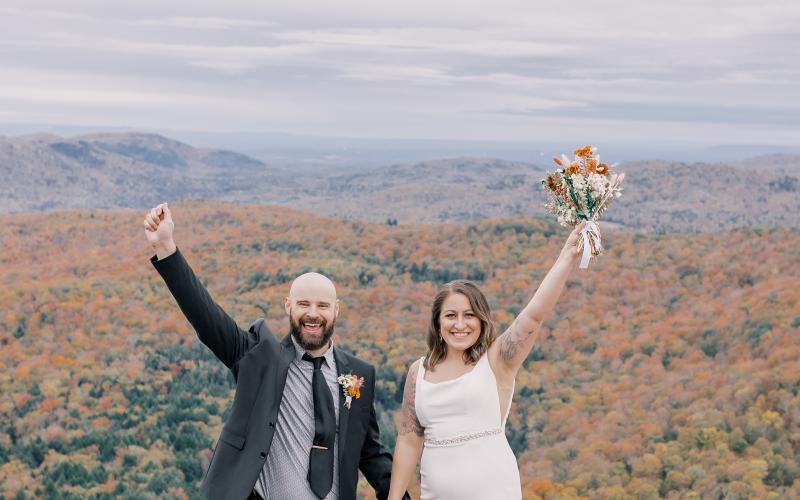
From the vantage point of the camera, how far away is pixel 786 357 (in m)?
42.4

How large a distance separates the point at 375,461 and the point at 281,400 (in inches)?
38.1

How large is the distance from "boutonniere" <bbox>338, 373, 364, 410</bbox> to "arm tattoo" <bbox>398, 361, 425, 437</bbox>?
38cm

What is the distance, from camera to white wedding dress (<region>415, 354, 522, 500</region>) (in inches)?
234

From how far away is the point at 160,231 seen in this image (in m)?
5.87

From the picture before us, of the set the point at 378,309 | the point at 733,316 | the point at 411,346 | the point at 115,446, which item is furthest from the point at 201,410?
the point at 733,316

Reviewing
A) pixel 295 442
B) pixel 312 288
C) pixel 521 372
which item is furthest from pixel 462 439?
pixel 521 372

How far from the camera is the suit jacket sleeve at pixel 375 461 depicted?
6.59m

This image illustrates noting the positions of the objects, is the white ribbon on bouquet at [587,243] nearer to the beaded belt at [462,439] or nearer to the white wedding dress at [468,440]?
the white wedding dress at [468,440]

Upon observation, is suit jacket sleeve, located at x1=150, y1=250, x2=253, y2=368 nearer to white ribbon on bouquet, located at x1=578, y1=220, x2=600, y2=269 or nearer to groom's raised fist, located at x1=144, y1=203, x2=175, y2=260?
groom's raised fist, located at x1=144, y1=203, x2=175, y2=260

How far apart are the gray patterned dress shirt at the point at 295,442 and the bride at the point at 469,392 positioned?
69 centimetres

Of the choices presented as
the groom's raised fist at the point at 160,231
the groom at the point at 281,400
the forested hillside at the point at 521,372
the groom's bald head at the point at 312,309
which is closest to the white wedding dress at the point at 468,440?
the groom at the point at 281,400

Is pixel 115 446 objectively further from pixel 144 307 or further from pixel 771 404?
pixel 771 404

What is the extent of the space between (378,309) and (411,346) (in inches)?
498

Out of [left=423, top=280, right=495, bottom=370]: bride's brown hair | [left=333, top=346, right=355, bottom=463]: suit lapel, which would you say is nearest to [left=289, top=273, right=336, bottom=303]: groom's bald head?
[left=333, top=346, right=355, bottom=463]: suit lapel
